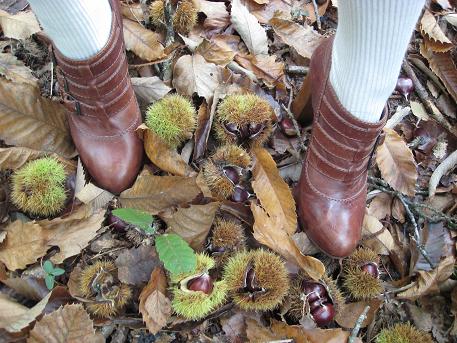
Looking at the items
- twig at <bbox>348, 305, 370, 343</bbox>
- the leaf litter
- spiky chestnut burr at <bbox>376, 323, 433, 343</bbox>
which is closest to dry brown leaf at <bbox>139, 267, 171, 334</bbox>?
the leaf litter

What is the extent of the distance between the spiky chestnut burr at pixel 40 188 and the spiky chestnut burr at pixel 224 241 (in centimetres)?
40

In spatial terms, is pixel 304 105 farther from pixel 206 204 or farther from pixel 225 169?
pixel 206 204

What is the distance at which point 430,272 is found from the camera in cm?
130

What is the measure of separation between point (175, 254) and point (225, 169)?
33cm

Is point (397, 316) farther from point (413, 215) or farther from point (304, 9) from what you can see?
point (304, 9)

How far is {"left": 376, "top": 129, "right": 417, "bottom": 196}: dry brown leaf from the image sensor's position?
1.48m

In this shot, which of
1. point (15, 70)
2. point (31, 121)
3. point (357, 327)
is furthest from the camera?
point (15, 70)

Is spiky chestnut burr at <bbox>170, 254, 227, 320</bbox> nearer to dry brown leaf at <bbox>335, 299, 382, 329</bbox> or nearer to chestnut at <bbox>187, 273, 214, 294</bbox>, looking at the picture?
chestnut at <bbox>187, 273, 214, 294</bbox>

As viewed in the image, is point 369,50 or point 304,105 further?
point 304,105

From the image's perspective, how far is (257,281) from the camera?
111 cm

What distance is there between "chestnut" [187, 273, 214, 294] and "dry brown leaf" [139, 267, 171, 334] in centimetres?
7

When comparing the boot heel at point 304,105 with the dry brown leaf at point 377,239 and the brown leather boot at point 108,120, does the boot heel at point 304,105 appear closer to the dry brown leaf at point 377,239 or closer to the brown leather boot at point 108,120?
the dry brown leaf at point 377,239

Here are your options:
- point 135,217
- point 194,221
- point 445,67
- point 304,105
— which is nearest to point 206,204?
point 194,221

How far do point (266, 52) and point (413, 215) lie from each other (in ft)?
2.43
